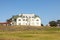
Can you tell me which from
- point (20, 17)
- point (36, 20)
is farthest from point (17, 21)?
point (36, 20)

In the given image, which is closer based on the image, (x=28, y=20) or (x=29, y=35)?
(x=29, y=35)

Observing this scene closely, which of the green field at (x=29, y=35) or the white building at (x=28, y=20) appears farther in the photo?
the white building at (x=28, y=20)

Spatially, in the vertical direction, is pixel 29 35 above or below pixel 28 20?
below

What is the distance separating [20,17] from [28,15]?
613cm

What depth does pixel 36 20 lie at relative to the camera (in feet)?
482

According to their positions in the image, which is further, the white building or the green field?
the white building

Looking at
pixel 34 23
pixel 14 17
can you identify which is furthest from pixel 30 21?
pixel 14 17

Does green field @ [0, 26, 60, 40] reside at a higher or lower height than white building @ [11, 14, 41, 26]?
lower

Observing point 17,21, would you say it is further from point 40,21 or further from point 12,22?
point 40,21

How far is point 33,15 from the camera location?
147 m

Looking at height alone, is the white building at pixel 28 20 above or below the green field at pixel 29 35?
above

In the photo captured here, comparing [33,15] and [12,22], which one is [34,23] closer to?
[33,15]

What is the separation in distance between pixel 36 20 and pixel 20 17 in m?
11.2

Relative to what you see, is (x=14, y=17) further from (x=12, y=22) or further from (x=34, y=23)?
(x=34, y=23)
